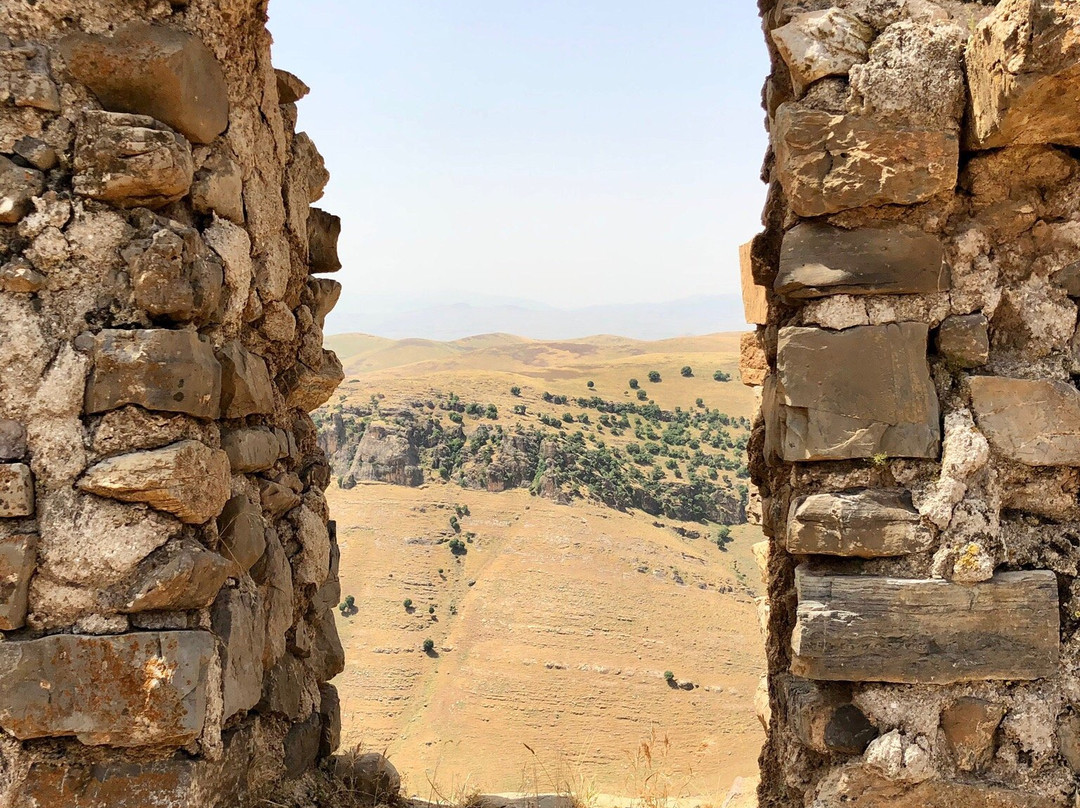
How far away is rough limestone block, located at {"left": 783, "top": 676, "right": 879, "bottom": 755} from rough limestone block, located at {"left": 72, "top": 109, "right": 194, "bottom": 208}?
8.72 feet

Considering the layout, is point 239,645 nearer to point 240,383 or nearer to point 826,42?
point 240,383

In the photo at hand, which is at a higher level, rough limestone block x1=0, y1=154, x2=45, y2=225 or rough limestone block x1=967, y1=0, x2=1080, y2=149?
rough limestone block x1=967, y1=0, x2=1080, y2=149

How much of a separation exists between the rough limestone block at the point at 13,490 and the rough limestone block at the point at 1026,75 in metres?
3.10

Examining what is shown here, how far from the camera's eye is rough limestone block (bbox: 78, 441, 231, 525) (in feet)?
8.27

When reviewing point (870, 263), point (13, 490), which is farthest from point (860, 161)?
point (13, 490)

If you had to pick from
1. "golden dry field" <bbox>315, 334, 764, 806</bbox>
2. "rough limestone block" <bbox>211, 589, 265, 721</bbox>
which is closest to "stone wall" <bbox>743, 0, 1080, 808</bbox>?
"rough limestone block" <bbox>211, 589, 265, 721</bbox>

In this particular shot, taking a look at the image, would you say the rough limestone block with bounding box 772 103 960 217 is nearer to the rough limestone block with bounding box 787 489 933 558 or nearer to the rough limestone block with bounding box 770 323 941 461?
the rough limestone block with bounding box 770 323 941 461

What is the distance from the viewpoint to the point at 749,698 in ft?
83.8

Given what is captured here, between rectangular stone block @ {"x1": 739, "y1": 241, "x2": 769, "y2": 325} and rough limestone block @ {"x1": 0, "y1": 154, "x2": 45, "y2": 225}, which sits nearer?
rough limestone block @ {"x1": 0, "y1": 154, "x2": 45, "y2": 225}

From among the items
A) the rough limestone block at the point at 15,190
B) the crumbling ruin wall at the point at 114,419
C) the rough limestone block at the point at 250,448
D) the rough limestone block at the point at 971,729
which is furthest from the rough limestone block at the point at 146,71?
the rough limestone block at the point at 971,729

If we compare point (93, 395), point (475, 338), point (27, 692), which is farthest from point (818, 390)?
point (475, 338)

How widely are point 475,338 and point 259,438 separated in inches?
4607

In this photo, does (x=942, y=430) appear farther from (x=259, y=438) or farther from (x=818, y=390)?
(x=259, y=438)

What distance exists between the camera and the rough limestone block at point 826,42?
9.23 feet
